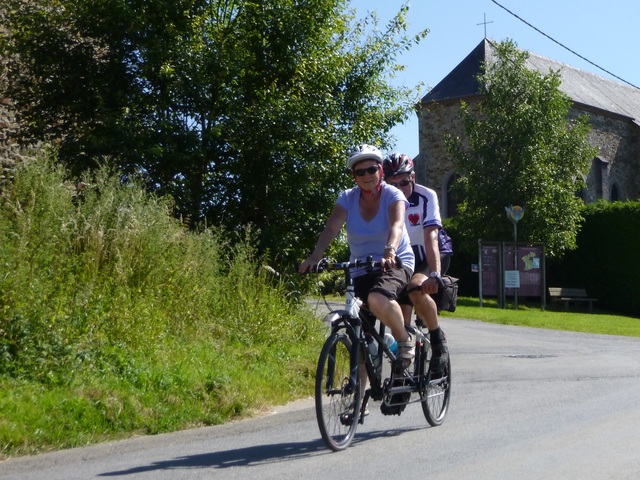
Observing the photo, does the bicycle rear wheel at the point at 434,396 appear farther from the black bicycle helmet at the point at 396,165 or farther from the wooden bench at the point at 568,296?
the wooden bench at the point at 568,296

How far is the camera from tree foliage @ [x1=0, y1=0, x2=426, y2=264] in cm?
1199

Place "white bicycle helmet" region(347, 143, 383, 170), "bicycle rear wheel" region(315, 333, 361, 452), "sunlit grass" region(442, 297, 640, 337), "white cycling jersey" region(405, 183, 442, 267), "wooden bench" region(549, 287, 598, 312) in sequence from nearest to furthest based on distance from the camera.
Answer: "bicycle rear wheel" region(315, 333, 361, 452) → "white bicycle helmet" region(347, 143, 383, 170) → "white cycling jersey" region(405, 183, 442, 267) → "sunlit grass" region(442, 297, 640, 337) → "wooden bench" region(549, 287, 598, 312)

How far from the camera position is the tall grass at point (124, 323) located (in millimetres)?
7219

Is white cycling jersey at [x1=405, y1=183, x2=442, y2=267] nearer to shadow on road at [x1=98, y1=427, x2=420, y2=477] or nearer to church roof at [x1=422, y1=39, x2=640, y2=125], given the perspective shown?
shadow on road at [x1=98, y1=427, x2=420, y2=477]

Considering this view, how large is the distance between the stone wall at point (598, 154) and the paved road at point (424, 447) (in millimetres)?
35675

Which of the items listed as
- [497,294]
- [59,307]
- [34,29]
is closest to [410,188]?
[59,307]

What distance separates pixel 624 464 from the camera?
19.7 feet

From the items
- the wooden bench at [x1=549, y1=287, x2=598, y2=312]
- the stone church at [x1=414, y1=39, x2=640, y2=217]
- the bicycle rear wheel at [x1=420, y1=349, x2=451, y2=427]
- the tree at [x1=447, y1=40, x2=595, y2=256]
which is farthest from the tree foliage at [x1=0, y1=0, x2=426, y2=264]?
the stone church at [x1=414, y1=39, x2=640, y2=217]

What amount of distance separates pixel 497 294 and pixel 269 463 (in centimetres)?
2410

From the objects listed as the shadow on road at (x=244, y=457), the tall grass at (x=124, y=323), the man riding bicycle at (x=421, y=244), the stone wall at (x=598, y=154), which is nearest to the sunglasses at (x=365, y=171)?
the man riding bicycle at (x=421, y=244)

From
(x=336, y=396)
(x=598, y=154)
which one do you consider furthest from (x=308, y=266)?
(x=598, y=154)

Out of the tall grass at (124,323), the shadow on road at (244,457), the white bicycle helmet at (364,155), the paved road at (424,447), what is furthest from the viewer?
the tall grass at (124,323)

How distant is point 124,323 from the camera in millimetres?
8781

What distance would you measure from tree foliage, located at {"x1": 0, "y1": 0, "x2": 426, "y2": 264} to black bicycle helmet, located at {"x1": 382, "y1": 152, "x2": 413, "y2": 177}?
4478mm
